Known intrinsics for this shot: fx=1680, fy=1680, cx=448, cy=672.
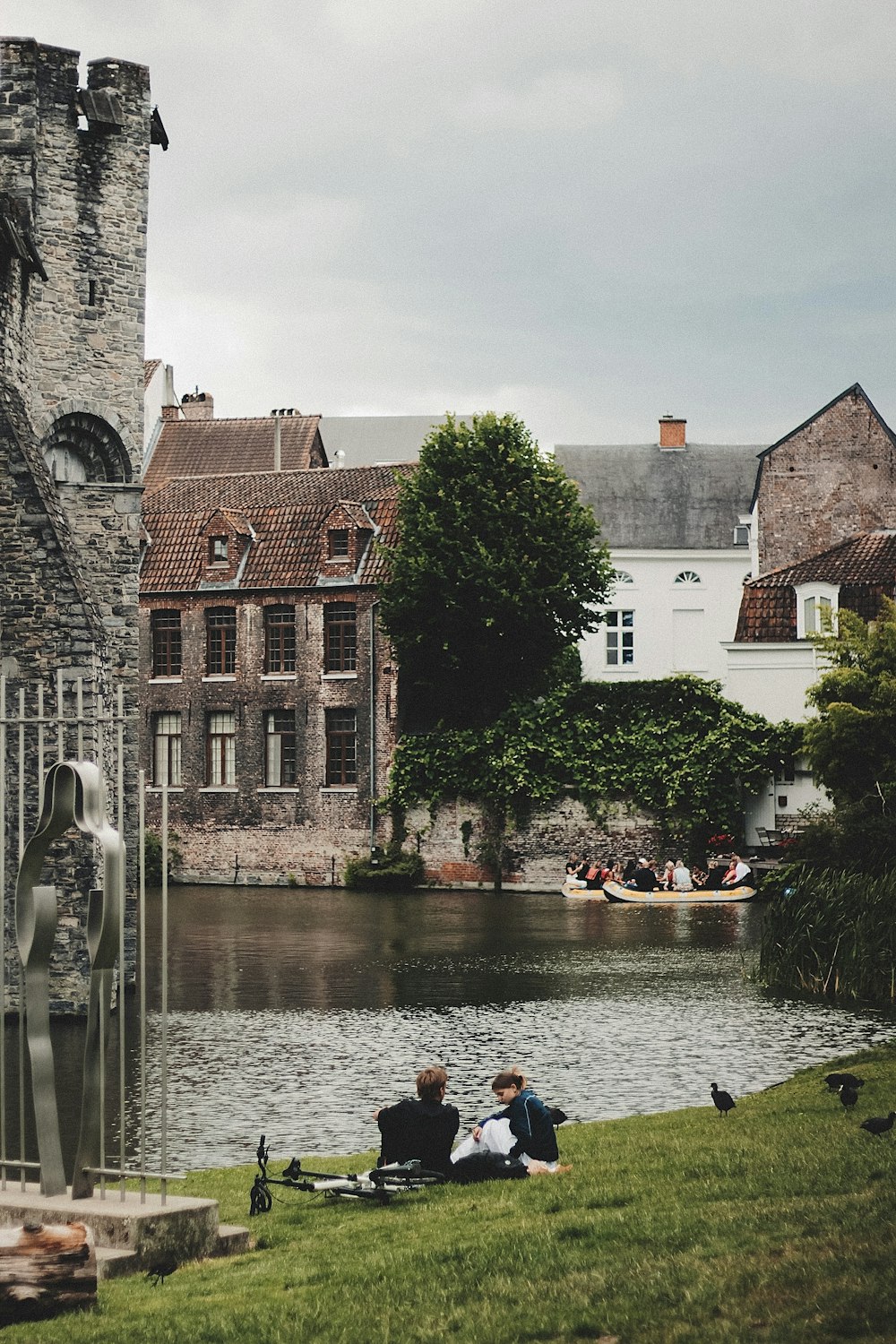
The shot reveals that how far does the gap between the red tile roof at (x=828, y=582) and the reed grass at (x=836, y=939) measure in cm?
2475

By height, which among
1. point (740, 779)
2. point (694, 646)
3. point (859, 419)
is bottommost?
point (740, 779)

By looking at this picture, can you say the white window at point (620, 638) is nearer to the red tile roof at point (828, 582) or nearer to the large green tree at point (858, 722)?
the red tile roof at point (828, 582)

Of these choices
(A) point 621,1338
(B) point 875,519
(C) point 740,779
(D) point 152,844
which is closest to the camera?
(A) point 621,1338

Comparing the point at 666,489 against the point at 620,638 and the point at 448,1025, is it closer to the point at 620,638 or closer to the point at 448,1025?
the point at 620,638

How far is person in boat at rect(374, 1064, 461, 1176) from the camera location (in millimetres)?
10617

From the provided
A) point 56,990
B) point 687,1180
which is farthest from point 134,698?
point 687,1180

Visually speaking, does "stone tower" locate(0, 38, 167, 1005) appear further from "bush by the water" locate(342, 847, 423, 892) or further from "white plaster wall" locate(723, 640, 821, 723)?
"white plaster wall" locate(723, 640, 821, 723)

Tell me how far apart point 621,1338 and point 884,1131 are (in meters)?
4.67

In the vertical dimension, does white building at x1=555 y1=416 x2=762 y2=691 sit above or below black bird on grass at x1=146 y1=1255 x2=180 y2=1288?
above

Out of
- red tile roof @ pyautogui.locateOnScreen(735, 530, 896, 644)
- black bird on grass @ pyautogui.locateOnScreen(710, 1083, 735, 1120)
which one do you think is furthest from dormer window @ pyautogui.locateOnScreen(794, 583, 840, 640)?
black bird on grass @ pyautogui.locateOnScreen(710, 1083, 735, 1120)

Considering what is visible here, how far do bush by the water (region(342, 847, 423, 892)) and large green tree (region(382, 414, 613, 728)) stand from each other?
14.2 ft

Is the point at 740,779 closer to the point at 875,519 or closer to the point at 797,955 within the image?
the point at 875,519

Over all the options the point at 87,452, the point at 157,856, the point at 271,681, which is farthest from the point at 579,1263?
the point at 157,856

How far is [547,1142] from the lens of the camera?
10688 millimetres
